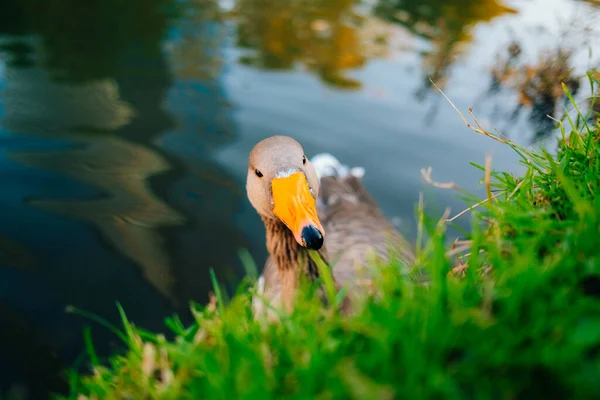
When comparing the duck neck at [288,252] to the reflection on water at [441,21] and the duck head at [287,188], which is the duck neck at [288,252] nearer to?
the duck head at [287,188]

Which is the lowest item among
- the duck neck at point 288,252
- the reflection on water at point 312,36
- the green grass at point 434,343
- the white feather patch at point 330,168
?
the white feather patch at point 330,168

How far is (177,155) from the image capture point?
6285 millimetres

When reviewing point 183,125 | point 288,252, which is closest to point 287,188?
point 288,252

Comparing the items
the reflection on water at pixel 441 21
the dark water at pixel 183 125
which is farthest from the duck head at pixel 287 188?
the reflection on water at pixel 441 21

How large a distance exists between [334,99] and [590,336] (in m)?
7.71

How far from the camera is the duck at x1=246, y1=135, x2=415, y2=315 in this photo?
2527 millimetres

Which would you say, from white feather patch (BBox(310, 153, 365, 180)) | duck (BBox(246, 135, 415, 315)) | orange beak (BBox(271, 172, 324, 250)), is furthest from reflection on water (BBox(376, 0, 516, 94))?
orange beak (BBox(271, 172, 324, 250))

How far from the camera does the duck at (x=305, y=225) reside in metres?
2.53

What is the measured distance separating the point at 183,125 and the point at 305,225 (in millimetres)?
5051

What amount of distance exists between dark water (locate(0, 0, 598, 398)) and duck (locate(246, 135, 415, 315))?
0.85m

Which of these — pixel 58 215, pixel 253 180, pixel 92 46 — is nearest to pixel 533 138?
pixel 253 180

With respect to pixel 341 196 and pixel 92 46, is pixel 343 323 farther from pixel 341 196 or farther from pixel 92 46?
pixel 92 46

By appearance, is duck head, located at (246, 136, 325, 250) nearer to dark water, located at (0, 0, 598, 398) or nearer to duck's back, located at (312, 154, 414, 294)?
dark water, located at (0, 0, 598, 398)

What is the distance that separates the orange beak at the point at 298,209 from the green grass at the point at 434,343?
41.0 inches
